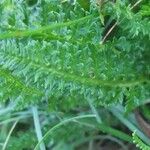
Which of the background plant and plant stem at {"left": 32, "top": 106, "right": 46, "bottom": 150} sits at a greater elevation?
the background plant

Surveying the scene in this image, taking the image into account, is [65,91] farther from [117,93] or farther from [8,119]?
[8,119]

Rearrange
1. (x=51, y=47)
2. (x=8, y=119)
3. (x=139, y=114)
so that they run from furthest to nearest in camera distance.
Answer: (x=8, y=119) → (x=139, y=114) → (x=51, y=47)

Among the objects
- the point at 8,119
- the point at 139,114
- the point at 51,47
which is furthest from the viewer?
the point at 8,119

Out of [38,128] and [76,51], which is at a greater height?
[76,51]

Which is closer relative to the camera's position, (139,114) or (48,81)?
(48,81)

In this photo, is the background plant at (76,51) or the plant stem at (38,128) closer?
the background plant at (76,51)

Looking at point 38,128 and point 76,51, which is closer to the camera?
point 76,51

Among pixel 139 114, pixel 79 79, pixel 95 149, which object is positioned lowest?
pixel 95 149

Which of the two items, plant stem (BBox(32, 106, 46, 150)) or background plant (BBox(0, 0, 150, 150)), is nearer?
background plant (BBox(0, 0, 150, 150))

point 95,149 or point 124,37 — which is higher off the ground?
point 124,37

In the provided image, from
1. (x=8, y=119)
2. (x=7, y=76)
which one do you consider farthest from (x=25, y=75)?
(x=8, y=119)

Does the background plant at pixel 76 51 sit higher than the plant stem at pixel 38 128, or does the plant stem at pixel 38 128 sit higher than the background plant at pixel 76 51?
the background plant at pixel 76 51
